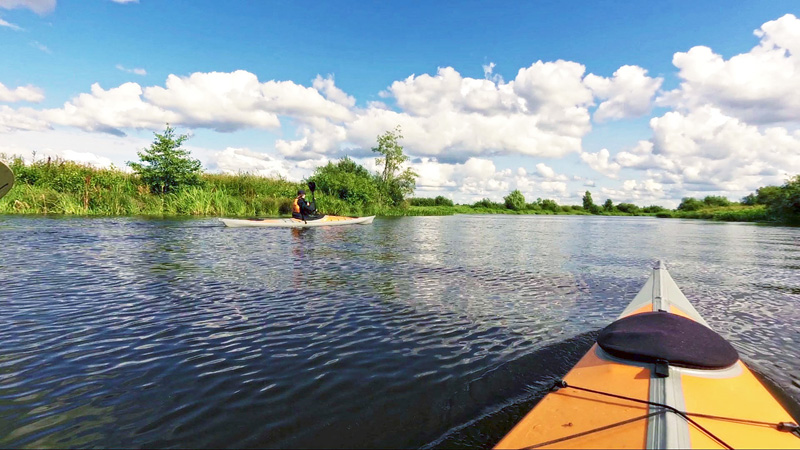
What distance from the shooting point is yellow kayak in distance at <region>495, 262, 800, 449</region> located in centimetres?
222

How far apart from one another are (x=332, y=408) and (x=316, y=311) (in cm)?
280

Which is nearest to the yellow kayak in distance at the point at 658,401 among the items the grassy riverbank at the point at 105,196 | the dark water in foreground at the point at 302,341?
the dark water in foreground at the point at 302,341

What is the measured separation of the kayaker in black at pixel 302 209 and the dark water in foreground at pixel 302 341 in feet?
29.2

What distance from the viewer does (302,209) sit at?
19.5m

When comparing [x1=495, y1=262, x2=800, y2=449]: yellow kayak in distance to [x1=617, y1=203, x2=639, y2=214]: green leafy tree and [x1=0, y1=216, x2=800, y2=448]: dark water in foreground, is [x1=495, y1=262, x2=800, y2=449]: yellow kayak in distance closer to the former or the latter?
[x1=0, y1=216, x2=800, y2=448]: dark water in foreground

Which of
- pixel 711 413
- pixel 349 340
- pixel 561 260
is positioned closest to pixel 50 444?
pixel 349 340

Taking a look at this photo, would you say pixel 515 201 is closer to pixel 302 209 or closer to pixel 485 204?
pixel 485 204

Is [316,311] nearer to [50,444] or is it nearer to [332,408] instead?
[332,408]

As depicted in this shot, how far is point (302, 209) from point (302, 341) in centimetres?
1534

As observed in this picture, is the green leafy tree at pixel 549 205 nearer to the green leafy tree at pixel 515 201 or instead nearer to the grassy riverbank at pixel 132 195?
Answer: the green leafy tree at pixel 515 201

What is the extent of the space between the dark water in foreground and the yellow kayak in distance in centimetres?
71

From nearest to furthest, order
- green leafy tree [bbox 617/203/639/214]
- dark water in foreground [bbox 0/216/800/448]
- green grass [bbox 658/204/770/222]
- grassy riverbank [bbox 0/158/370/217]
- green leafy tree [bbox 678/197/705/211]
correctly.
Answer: dark water in foreground [bbox 0/216/800/448] → grassy riverbank [bbox 0/158/370/217] → green grass [bbox 658/204/770/222] → green leafy tree [bbox 678/197/705/211] → green leafy tree [bbox 617/203/639/214]

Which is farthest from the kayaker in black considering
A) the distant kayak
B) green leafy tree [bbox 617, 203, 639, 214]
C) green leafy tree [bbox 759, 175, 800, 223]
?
green leafy tree [bbox 617, 203, 639, 214]

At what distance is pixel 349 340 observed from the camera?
15.8 ft
